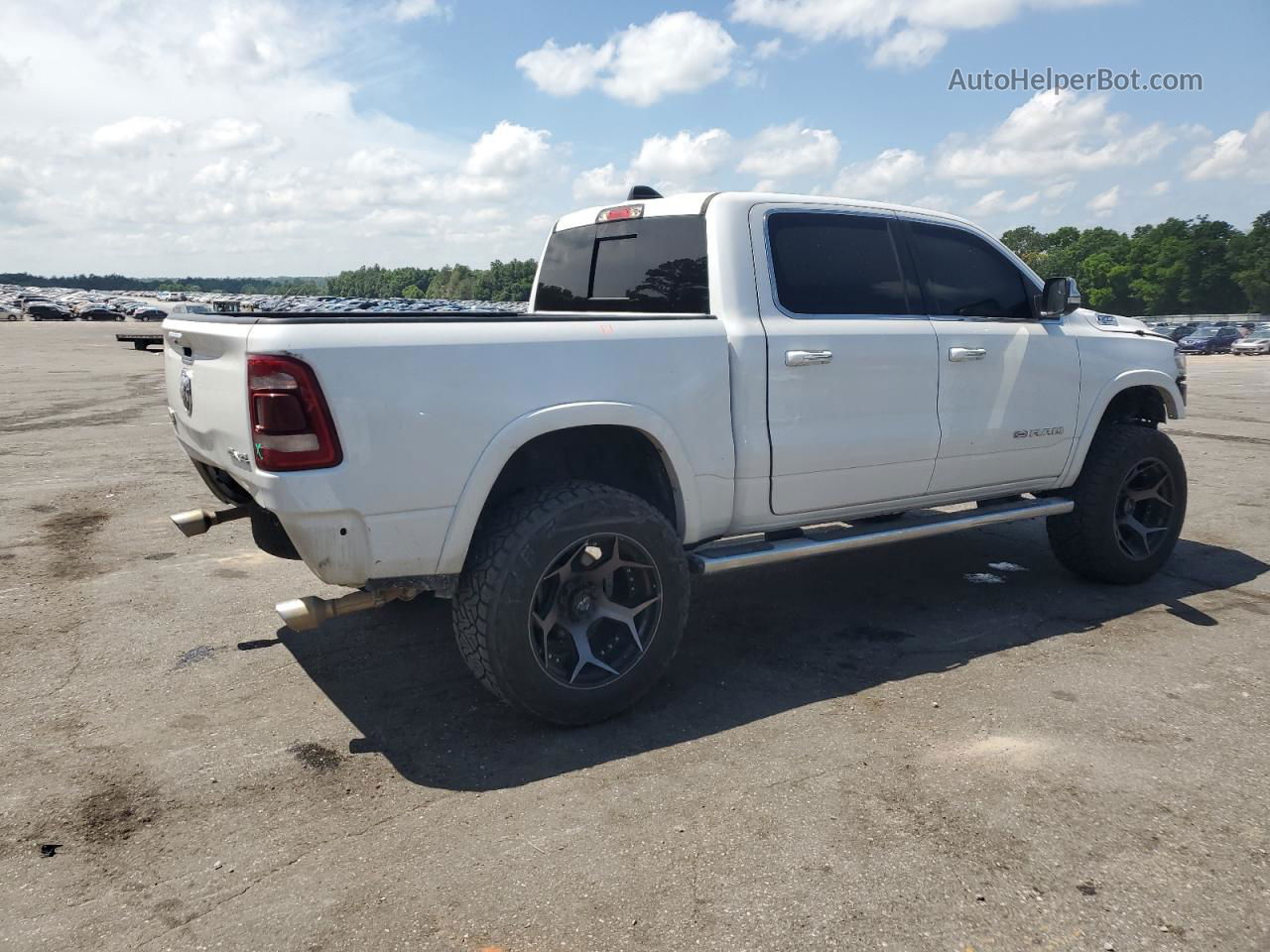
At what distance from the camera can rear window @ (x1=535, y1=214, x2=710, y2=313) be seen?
13.6 feet

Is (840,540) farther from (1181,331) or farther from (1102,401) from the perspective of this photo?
(1181,331)

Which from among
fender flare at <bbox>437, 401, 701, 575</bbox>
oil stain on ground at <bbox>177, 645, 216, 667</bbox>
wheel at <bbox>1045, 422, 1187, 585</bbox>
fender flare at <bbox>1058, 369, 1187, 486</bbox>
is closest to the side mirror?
fender flare at <bbox>1058, 369, 1187, 486</bbox>

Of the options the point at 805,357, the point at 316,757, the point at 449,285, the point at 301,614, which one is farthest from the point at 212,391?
the point at 449,285

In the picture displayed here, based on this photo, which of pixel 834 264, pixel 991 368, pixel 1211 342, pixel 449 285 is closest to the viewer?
pixel 834 264

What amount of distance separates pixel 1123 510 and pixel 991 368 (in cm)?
143

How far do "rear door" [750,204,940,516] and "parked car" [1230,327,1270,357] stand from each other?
46.7 meters

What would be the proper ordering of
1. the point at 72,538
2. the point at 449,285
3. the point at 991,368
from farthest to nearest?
the point at 449,285
the point at 72,538
the point at 991,368

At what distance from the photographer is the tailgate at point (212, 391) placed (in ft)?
10.1

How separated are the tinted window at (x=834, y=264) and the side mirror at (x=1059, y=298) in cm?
99

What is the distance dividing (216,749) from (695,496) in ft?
6.81

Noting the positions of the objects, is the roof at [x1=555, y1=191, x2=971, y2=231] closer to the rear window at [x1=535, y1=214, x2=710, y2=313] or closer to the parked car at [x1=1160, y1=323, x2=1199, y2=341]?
the rear window at [x1=535, y1=214, x2=710, y2=313]

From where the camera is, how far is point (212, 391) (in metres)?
3.35

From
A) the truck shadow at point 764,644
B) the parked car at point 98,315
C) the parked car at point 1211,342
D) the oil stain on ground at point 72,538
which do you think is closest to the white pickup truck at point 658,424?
the truck shadow at point 764,644

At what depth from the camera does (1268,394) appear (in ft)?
63.2
